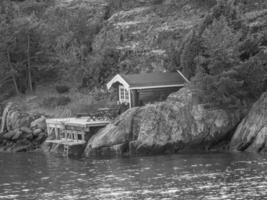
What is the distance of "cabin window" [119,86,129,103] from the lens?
55.3m

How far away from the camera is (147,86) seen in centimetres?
5425

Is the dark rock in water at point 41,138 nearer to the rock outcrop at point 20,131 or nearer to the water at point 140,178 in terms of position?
the rock outcrop at point 20,131

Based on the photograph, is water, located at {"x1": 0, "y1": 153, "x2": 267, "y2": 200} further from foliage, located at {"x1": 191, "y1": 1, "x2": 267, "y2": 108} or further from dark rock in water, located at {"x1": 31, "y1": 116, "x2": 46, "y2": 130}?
dark rock in water, located at {"x1": 31, "y1": 116, "x2": 46, "y2": 130}

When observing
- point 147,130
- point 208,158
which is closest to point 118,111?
point 147,130

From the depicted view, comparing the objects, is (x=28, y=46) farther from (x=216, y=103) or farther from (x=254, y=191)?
(x=254, y=191)

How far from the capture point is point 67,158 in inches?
1977

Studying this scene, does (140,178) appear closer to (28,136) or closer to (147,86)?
(147,86)

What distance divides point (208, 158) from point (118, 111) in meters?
11.0

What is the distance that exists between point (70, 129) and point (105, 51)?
51.8 ft

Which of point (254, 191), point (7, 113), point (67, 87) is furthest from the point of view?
point (67, 87)

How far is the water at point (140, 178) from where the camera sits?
3422 cm

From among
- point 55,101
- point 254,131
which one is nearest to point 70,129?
point 55,101

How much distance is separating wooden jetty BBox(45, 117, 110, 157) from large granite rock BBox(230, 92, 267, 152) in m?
10.2

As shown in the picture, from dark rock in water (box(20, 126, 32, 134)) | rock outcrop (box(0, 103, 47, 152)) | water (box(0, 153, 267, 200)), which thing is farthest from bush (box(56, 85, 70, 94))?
water (box(0, 153, 267, 200))
